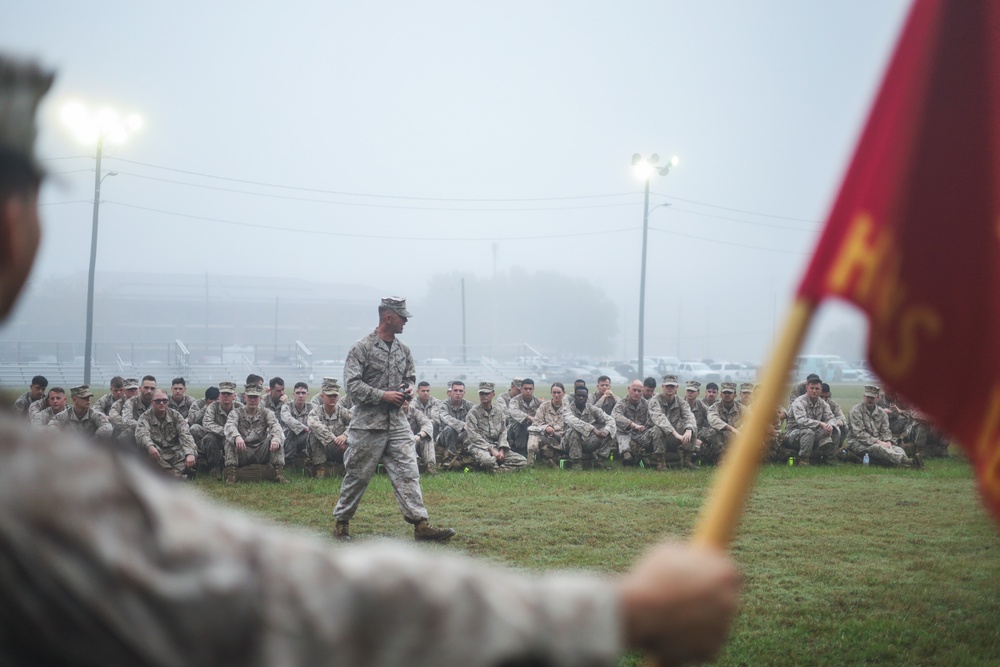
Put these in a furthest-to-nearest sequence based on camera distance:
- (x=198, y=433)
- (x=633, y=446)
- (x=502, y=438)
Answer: (x=633, y=446)
(x=502, y=438)
(x=198, y=433)

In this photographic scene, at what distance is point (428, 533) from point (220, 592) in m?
6.70

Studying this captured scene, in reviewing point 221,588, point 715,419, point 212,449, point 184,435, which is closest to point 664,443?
point 715,419

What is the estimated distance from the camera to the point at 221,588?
94 cm

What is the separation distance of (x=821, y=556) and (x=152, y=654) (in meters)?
7.15

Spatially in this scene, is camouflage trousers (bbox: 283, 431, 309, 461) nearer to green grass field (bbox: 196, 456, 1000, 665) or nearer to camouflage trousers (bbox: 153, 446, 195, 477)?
green grass field (bbox: 196, 456, 1000, 665)

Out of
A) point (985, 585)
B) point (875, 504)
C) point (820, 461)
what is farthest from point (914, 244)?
point (820, 461)

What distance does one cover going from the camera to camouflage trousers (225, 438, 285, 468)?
11.4 metres

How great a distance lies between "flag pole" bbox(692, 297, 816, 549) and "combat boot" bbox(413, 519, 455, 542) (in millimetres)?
6291

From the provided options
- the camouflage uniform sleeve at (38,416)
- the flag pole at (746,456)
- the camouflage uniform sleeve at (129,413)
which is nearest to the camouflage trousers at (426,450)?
the camouflage uniform sleeve at (129,413)

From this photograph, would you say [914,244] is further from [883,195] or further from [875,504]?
[875,504]

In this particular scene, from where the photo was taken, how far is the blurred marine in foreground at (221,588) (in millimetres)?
879

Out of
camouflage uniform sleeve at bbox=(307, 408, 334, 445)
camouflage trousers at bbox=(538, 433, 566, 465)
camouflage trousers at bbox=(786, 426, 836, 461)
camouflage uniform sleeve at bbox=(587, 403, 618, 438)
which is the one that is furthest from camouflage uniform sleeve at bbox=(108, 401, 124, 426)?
camouflage trousers at bbox=(786, 426, 836, 461)

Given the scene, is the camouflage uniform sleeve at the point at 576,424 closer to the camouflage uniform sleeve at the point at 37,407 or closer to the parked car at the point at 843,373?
the camouflage uniform sleeve at the point at 37,407

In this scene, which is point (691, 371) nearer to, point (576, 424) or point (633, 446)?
point (633, 446)
